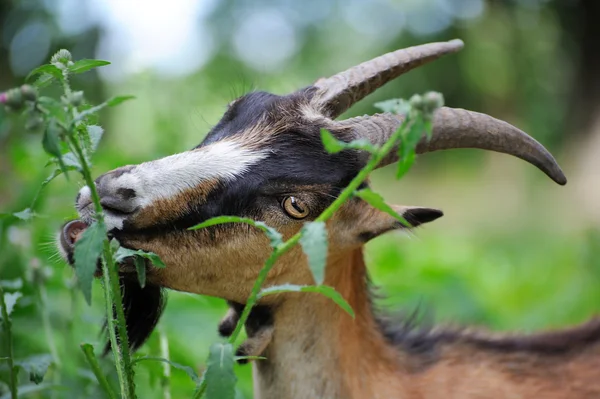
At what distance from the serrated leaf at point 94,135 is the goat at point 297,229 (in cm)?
26

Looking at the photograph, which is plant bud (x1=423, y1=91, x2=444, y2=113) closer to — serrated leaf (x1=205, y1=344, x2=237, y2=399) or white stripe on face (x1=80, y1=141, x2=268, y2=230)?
serrated leaf (x1=205, y1=344, x2=237, y2=399)

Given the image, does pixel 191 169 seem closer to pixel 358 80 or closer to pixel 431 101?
pixel 358 80

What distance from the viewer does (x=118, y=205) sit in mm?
2945

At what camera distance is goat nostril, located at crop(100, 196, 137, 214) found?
2.94 metres

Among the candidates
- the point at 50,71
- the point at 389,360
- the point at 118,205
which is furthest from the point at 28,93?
the point at 389,360

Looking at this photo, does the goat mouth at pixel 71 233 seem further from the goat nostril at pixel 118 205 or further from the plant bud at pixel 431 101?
the plant bud at pixel 431 101

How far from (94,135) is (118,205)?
0.33 m

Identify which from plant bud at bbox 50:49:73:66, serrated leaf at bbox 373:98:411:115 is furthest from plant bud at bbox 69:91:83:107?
serrated leaf at bbox 373:98:411:115

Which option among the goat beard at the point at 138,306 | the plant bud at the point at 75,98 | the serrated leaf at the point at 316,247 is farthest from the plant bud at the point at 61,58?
the serrated leaf at the point at 316,247

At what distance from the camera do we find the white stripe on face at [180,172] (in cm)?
297

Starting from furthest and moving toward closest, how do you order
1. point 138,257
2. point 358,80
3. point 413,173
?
point 413,173 → point 358,80 → point 138,257

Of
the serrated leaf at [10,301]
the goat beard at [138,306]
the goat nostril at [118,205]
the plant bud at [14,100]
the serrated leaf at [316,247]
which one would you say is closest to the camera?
the serrated leaf at [316,247]

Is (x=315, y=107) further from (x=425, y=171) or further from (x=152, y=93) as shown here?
(x=425, y=171)

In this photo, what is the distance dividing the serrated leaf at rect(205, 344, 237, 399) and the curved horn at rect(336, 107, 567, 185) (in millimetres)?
1292
